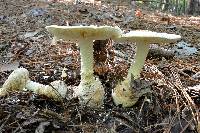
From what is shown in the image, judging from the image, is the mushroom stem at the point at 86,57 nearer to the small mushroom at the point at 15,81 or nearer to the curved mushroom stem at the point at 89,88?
the curved mushroom stem at the point at 89,88

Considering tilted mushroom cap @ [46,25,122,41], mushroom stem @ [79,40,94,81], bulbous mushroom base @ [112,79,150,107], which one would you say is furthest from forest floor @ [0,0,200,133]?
tilted mushroom cap @ [46,25,122,41]

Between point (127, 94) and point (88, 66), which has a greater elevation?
point (88, 66)

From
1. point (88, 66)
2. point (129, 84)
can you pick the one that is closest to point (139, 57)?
point (129, 84)

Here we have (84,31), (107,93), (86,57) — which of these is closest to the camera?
(84,31)

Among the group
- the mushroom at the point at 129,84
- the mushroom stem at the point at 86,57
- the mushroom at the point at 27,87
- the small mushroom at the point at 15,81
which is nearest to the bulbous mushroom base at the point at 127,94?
the mushroom at the point at 129,84

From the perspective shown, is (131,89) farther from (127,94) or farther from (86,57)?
(86,57)

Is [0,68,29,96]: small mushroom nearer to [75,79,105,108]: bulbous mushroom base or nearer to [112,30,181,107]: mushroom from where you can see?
[75,79,105,108]: bulbous mushroom base

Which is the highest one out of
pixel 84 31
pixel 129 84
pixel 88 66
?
pixel 84 31
